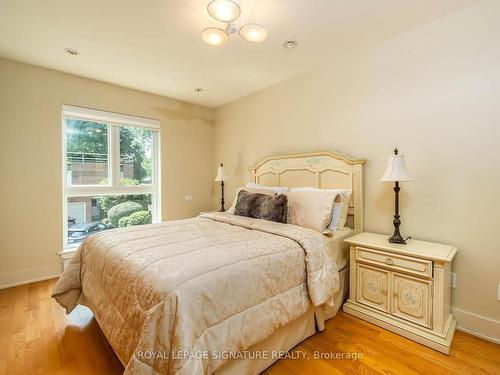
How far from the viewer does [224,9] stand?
1.51 m

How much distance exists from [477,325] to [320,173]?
1.78m

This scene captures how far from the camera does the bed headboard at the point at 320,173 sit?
2.49 m

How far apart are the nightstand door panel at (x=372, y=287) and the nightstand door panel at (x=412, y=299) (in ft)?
0.22

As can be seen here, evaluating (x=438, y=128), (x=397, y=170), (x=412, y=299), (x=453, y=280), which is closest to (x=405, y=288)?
(x=412, y=299)

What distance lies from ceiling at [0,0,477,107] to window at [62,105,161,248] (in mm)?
663

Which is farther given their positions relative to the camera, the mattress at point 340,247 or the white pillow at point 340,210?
the white pillow at point 340,210

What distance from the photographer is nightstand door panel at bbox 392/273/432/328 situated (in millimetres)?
1746

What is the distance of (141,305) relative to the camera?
121 centimetres

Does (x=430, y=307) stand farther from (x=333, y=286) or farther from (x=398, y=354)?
(x=333, y=286)

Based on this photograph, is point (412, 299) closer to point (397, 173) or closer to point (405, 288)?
point (405, 288)

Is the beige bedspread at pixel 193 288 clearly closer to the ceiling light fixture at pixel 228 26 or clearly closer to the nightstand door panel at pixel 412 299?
the nightstand door panel at pixel 412 299

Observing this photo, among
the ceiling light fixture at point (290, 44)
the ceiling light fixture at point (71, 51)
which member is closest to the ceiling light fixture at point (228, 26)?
the ceiling light fixture at point (290, 44)

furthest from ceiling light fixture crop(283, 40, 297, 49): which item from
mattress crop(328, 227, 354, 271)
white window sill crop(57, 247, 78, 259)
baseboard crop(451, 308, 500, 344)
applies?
white window sill crop(57, 247, 78, 259)

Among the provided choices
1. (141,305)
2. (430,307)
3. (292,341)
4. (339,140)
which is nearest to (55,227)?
(141,305)
